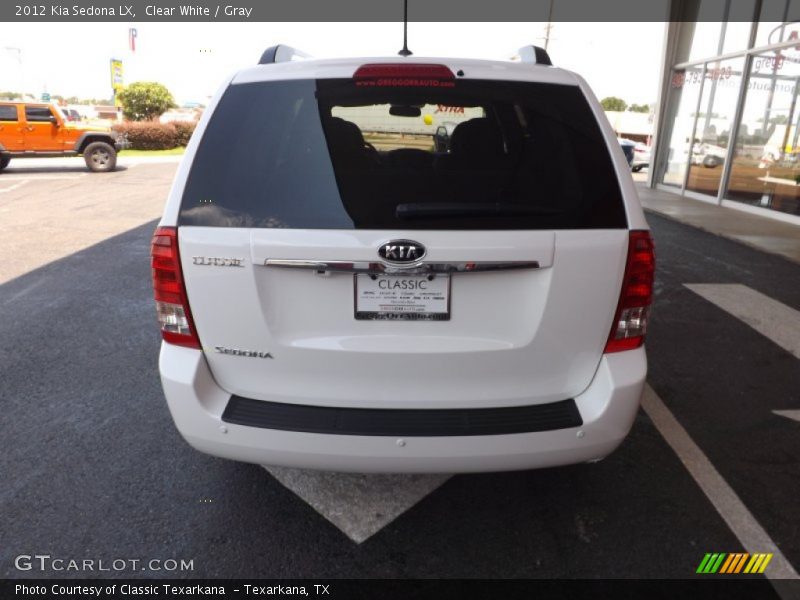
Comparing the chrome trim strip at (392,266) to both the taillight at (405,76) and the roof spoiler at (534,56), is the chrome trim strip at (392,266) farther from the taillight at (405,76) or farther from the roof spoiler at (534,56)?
the roof spoiler at (534,56)

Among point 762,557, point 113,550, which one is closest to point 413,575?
point 113,550

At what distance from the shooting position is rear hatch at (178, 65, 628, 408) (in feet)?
6.70

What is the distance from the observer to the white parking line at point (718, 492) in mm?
2391

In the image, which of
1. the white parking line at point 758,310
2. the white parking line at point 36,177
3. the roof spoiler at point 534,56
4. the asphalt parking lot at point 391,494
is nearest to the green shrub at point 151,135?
the white parking line at point 36,177

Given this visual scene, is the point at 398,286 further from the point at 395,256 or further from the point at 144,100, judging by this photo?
the point at 144,100

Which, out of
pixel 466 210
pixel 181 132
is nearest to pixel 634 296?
pixel 466 210

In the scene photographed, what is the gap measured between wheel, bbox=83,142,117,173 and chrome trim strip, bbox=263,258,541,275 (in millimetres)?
18386

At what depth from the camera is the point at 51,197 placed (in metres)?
12.7

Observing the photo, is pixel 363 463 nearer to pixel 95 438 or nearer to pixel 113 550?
pixel 113 550

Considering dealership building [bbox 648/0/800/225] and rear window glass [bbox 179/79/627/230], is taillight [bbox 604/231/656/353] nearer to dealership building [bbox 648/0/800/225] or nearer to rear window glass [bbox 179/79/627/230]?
rear window glass [bbox 179/79/627/230]

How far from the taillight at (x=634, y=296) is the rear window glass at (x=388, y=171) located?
4.4 inches

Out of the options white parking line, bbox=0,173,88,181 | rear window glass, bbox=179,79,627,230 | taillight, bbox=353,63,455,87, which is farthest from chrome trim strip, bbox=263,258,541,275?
white parking line, bbox=0,173,88,181

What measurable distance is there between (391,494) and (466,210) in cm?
141

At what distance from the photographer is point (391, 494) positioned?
2771 mm
